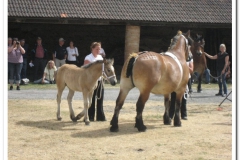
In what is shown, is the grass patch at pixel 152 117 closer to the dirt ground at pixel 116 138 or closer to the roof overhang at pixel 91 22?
the dirt ground at pixel 116 138

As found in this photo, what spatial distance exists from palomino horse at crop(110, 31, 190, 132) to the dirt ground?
1.43 ft

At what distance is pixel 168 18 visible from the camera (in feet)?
66.6

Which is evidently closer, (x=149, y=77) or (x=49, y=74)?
(x=149, y=77)

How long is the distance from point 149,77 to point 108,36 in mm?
13741

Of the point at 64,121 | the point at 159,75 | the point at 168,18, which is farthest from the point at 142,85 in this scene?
the point at 168,18

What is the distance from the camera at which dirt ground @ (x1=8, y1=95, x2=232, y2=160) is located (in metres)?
7.88

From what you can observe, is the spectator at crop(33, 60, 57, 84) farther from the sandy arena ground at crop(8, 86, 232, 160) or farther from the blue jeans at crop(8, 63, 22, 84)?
the sandy arena ground at crop(8, 86, 232, 160)

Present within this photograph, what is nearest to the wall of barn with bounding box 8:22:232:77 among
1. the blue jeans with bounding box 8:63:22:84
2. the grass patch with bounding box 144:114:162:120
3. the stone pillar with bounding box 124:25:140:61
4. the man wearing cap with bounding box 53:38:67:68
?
the stone pillar with bounding box 124:25:140:61

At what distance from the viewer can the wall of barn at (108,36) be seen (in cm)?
2175

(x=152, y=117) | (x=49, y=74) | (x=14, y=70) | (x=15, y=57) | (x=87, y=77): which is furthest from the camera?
(x=49, y=74)

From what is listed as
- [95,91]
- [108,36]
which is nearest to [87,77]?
[95,91]

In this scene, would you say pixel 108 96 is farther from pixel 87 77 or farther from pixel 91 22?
pixel 91 22

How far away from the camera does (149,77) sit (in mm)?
9422
